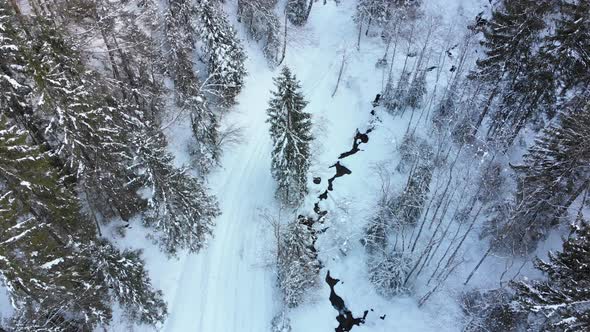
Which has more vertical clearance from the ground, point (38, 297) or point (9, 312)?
point (38, 297)

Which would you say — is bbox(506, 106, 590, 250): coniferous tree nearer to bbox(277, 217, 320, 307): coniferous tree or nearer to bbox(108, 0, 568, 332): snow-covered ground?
bbox(108, 0, 568, 332): snow-covered ground

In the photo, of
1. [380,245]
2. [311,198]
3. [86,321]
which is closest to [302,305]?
[380,245]

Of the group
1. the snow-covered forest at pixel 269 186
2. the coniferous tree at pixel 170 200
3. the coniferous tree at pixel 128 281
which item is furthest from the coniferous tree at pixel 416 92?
the coniferous tree at pixel 128 281

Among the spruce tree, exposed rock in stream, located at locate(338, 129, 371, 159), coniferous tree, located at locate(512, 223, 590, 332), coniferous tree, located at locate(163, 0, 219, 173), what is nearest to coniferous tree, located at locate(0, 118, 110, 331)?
coniferous tree, located at locate(163, 0, 219, 173)

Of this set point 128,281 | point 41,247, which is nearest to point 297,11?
point 128,281

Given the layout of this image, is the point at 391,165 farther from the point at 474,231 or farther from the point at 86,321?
the point at 86,321

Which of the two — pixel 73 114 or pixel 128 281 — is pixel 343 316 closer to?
pixel 128 281
